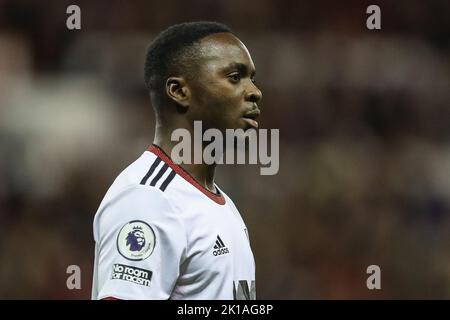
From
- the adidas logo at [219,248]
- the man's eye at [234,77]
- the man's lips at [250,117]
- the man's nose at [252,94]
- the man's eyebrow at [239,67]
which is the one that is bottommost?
the adidas logo at [219,248]

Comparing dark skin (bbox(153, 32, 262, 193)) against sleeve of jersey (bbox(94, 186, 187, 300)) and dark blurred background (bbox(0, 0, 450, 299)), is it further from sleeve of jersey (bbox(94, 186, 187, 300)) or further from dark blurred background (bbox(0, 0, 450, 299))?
dark blurred background (bbox(0, 0, 450, 299))

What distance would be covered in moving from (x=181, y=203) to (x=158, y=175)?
0.43 ft

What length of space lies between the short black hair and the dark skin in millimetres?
32

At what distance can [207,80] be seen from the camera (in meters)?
2.92

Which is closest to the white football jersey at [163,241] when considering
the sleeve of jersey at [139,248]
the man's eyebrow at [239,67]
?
the sleeve of jersey at [139,248]

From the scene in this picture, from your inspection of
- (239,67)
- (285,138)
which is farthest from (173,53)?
(285,138)

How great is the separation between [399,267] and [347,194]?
2.40ft

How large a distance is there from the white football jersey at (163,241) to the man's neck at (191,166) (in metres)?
0.03

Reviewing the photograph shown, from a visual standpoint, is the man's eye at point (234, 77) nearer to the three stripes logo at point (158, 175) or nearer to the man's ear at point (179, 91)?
the man's ear at point (179, 91)

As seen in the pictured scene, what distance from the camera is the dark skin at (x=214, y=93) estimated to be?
2916mm

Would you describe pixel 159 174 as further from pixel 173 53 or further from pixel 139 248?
pixel 173 53

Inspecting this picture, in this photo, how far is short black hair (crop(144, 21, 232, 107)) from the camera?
9.64ft
